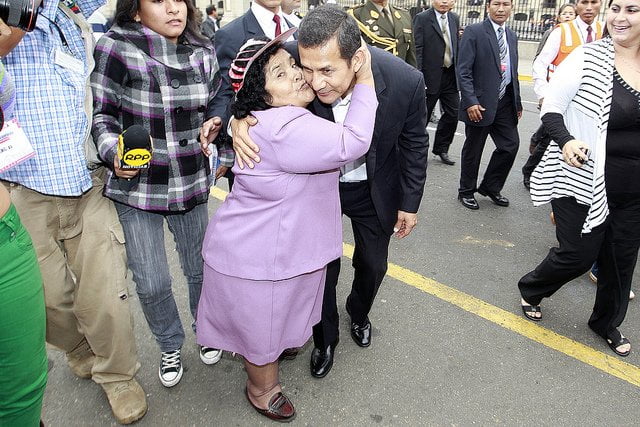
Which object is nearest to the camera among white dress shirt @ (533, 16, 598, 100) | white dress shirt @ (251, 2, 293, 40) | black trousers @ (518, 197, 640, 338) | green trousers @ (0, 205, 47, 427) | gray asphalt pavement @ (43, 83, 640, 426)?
green trousers @ (0, 205, 47, 427)

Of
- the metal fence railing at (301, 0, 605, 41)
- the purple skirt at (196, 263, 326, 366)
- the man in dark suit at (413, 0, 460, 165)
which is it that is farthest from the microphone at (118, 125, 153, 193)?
the metal fence railing at (301, 0, 605, 41)

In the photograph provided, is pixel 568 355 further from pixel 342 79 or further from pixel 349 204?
pixel 342 79

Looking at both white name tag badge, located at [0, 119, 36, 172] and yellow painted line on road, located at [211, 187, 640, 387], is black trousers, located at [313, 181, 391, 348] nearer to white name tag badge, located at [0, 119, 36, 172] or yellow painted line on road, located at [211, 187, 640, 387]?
yellow painted line on road, located at [211, 187, 640, 387]

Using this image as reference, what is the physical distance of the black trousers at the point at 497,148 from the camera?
15.1ft

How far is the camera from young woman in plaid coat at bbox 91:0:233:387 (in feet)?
6.68

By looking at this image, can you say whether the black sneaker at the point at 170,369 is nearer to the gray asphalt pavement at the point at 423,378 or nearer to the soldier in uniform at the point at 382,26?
the gray asphalt pavement at the point at 423,378

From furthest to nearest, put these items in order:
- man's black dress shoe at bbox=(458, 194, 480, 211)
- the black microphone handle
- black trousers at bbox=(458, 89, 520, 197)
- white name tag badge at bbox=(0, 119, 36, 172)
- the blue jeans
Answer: man's black dress shoe at bbox=(458, 194, 480, 211) < black trousers at bbox=(458, 89, 520, 197) < the blue jeans < the black microphone handle < white name tag badge at bbox=(0, 119, 36, 172)

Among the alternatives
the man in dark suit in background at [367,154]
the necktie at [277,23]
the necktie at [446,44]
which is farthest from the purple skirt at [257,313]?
the necktie at [446,44]

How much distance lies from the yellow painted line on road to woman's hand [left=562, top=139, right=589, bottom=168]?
105 cm

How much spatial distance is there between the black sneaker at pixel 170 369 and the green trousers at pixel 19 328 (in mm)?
887

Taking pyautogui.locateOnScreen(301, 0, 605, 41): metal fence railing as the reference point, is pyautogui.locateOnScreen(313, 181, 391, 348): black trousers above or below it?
above

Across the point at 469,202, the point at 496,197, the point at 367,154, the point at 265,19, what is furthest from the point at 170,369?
the point at 496,197

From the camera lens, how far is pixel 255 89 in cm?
187

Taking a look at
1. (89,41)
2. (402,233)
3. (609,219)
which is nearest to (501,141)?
(609,219)
